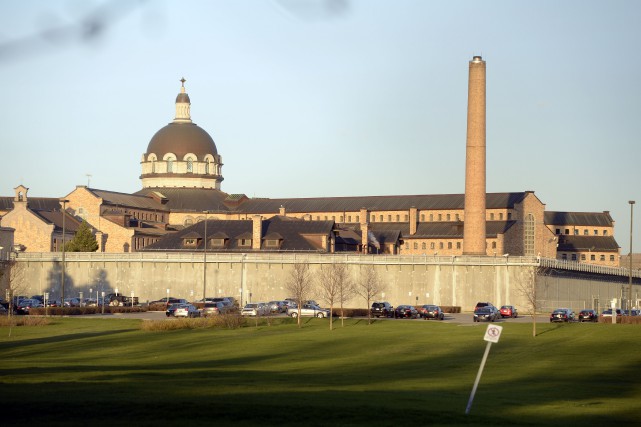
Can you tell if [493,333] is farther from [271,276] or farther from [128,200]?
[128,200]

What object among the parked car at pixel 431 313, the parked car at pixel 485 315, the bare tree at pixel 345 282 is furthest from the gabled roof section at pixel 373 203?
the parked car at pixel 485 315

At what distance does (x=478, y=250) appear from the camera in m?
123

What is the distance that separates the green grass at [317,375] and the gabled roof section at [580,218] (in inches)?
4504

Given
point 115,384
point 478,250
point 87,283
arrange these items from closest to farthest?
point 115,384 → point 478,250 → point 87,283

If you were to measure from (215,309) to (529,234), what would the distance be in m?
84.8

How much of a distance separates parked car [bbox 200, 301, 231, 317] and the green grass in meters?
10.2

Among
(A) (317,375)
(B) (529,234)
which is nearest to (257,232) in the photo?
(B) (529,234)

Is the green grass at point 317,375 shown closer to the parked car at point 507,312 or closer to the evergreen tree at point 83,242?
the parked car at point 507,312

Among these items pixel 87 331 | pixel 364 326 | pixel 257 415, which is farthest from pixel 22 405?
pixel 364 326

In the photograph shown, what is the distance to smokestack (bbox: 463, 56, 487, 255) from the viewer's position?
116438 millimetres

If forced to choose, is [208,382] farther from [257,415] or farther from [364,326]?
[364,326]

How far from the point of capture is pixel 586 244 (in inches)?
7343

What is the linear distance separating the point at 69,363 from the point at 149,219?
415ft

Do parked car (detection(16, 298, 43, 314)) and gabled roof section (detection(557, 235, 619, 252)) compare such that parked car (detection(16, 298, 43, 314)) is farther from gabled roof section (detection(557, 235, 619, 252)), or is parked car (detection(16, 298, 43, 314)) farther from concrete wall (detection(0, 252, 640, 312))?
gabled roof section (detection(557, 235, 619, 252))
